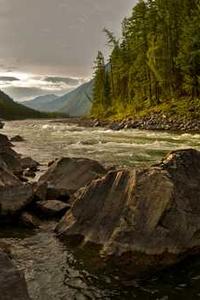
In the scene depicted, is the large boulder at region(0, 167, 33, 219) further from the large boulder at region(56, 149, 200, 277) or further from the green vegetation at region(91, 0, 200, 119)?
the green vegetation at region(91, 0, 200, 119)

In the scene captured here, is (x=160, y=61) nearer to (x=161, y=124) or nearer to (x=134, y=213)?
(x=161, y=124)

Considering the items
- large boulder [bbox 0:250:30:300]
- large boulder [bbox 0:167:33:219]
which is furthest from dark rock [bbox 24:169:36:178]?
large boulder [bbox 0:250:30:300]

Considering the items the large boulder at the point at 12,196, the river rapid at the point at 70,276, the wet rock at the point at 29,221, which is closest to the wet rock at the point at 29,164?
the large boulder at the point at 12,196

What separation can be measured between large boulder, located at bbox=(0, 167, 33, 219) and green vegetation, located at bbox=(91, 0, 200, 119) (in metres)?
52.6

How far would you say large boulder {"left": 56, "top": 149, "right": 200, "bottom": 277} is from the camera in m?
13.7

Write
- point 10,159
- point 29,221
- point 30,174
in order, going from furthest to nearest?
point 10,159 < point 30,174 < point 29,221

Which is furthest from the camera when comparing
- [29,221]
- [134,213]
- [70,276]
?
[29,221]

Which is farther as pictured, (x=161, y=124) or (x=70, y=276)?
(x=161, y=124)

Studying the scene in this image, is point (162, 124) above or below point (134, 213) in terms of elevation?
above

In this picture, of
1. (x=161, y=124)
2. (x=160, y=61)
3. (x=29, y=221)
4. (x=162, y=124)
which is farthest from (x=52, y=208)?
(x=160, y=61)

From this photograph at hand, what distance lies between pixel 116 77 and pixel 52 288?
107726 mm

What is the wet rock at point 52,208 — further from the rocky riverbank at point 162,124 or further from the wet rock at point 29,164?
the rocky riverbank at point 162,124

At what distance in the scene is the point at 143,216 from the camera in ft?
46.6

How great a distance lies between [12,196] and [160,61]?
2817 inches
